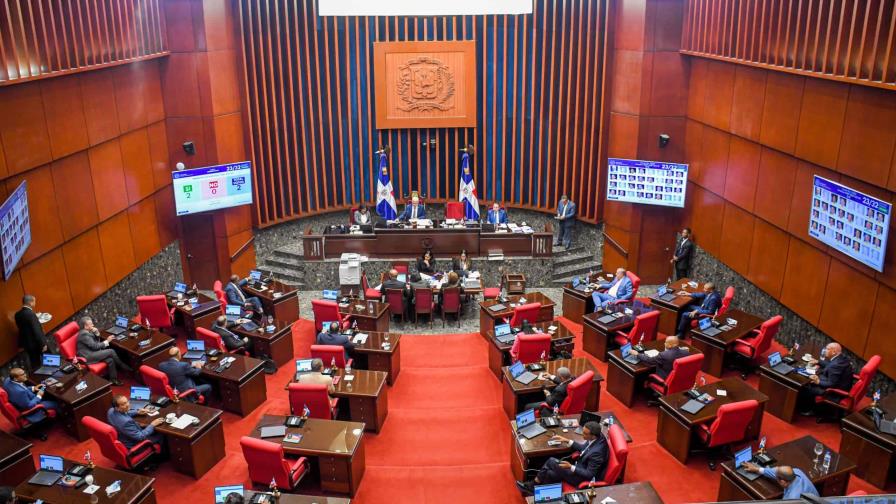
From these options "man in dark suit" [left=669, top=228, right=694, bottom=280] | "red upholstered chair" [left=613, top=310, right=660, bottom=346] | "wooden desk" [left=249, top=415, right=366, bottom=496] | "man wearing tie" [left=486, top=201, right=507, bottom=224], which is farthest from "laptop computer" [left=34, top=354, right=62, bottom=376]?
"man in dark suit" [left=669, top=228, right=694, bottom=280]

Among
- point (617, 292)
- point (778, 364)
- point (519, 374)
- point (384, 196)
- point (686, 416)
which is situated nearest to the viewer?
point (686, 416)

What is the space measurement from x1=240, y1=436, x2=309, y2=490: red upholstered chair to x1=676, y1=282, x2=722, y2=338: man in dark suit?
6675 millimetres

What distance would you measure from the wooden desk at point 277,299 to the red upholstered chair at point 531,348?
178 inches

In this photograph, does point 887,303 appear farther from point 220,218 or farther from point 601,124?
point 220,218

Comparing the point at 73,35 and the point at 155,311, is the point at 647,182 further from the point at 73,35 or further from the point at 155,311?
the point at 73,35

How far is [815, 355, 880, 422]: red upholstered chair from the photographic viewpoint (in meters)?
8.02

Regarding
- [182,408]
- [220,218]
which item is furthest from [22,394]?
[220,218]

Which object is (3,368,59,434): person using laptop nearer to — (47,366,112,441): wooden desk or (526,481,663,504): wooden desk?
(47,366,112,441): wooden desk

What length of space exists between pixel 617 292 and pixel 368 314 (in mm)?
4238

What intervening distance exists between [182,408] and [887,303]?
858 centimetres

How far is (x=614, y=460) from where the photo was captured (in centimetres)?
686

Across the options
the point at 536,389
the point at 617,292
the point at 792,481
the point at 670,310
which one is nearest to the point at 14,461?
the point at 536,389

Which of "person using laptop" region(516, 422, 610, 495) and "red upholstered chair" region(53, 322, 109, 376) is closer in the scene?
"person using laptop" region(516, 422, 610, 495)

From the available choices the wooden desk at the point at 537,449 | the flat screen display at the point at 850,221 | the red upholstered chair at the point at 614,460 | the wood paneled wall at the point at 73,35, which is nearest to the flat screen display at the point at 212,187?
the wood paneled wall at the point at 73,35
